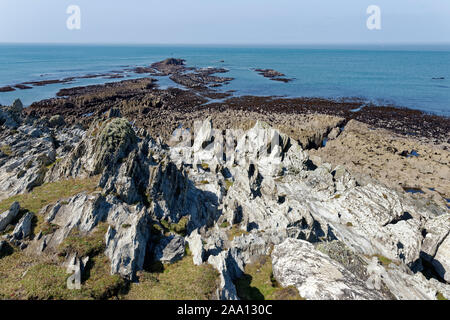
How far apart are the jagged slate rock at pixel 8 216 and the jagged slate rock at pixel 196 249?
12667 mm

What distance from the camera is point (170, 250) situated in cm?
1723

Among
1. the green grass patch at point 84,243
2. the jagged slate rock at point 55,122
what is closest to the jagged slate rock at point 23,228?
the green grass patch at point 84,243

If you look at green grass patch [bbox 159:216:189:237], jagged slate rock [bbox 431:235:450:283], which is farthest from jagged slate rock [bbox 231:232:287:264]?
jagged slate rock [bbox 431:235:450:283]

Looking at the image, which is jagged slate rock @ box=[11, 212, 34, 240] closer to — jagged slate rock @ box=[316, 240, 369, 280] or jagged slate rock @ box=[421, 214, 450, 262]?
jagged slate rock @ box=[316, 240, 369, 280]

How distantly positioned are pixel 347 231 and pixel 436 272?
27.6 feet

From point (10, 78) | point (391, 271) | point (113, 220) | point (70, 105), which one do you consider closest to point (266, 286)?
point (391, 271)

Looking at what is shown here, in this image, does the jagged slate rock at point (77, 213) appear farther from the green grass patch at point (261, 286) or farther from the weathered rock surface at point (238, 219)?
the green grass patch at point (261, 286)

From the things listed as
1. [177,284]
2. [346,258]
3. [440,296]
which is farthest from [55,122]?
[440,296]

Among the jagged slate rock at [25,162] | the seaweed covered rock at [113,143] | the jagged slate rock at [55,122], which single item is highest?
the jagged slate rock at [55,122]

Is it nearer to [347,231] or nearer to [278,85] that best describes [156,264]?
[347,231]

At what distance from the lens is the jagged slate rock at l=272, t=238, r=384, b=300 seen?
14.0 metres

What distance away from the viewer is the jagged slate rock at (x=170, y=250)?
16781mm

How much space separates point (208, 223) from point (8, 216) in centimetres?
1563

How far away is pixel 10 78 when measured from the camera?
134375 mm
